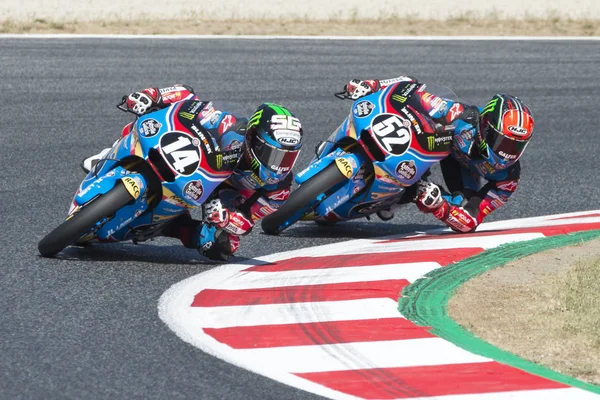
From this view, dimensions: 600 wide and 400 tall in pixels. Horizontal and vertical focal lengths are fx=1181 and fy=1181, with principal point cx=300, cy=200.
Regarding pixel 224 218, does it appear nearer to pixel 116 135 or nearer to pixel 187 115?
pixel 187 115

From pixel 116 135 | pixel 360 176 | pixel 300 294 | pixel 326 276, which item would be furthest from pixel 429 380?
pixel 116 135

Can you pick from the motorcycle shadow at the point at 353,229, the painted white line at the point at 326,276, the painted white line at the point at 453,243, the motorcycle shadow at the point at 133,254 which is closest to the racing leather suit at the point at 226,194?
the motorcycle shadow at the point at 133,254

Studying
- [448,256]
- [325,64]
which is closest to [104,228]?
[448,256]

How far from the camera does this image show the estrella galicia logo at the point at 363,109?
9.18 m

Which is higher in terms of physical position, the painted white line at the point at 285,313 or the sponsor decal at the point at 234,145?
the sponsor decal at the point at 234,145

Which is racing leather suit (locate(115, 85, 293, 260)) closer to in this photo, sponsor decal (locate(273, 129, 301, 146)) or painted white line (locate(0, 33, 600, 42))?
sponsor decal (locate(273, 129, 301, 146))

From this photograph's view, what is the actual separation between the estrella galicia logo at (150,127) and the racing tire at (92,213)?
16.4 inches

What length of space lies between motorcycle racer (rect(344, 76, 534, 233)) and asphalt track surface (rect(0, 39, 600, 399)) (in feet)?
2.09

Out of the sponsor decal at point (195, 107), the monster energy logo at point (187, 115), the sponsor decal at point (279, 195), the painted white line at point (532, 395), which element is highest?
the sponsor decal at point (195, 107)

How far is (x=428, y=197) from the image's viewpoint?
9211mm

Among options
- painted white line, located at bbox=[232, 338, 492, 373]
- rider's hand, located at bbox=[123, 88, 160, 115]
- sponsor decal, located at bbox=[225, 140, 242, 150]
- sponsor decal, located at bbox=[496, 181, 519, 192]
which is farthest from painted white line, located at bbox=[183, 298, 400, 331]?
sponsor decal, located at bbox=[496, 181, 519, 192]

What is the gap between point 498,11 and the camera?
24.8 metres

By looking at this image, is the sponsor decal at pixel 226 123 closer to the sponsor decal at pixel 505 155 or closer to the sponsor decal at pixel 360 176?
the sponsor decal at pixel 360 176

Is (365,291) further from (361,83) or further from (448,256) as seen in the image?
(361,83)
